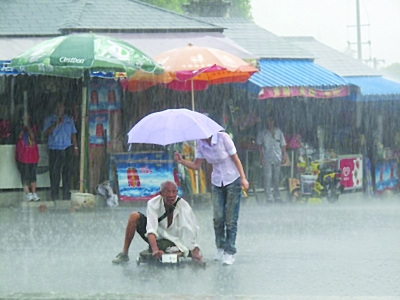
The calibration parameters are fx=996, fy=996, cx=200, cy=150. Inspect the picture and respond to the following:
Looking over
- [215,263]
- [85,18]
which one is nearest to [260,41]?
[85,18]

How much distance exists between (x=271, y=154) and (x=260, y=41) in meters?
4.51

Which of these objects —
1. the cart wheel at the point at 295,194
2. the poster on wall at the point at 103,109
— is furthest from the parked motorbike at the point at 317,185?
the poster on wall at the point at 103,109

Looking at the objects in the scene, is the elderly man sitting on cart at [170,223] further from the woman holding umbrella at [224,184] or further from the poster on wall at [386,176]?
the poster on wall at [386,176]

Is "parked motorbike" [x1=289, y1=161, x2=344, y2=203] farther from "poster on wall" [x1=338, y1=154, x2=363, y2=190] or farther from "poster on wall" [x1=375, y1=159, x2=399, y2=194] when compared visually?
"poster on wall" [x1=375, y1=159, x2=399, y2=194]

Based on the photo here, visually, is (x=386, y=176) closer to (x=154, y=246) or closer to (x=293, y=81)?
(x=293, y=81)

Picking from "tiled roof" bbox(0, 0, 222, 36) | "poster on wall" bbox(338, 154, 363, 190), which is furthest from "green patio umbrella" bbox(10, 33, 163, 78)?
"poster on wall" bbox(338, 154, 363, 190)

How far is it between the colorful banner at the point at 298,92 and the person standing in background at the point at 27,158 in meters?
4.91

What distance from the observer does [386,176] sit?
2722 centimetres

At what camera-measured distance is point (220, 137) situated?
11.4 m

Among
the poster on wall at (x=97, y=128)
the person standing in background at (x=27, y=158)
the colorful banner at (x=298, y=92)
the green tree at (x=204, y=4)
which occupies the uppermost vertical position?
the green tree at (x=204, y=4)

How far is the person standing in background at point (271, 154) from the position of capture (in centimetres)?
2202

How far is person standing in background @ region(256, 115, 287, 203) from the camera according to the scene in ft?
72.2

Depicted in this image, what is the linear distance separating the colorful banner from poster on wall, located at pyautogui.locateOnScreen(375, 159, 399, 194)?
170 inches

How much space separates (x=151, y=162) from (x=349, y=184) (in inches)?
288
